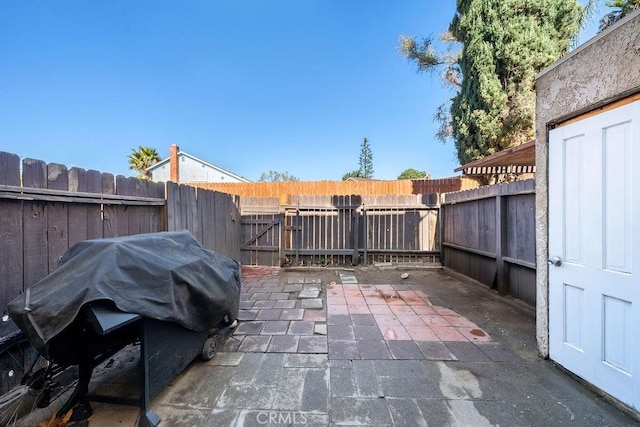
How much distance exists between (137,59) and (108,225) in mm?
7659

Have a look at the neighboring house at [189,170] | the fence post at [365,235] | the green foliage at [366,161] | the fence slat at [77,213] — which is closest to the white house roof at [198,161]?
the neighboring house at [189,170]

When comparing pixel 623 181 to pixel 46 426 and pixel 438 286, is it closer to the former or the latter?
pixel 438 286

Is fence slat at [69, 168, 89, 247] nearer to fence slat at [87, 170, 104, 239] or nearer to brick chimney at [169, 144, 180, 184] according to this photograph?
fence slat at [87, 170, 104, 239]

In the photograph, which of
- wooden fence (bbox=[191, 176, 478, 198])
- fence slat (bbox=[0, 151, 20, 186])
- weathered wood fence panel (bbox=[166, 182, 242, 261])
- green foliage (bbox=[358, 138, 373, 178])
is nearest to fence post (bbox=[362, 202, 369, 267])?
weathered wood fence panel (bbox=[166, 182, 242, 261])

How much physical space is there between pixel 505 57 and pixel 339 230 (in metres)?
7.80

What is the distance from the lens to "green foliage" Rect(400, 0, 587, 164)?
772cm

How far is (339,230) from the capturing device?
6172 millimetres

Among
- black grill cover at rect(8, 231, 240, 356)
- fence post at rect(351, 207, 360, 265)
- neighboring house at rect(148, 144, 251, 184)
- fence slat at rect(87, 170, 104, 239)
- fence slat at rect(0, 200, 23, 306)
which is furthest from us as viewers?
neighboring house at rect(148, 144, 251, 184)

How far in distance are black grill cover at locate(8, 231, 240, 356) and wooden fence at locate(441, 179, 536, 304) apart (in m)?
3.74

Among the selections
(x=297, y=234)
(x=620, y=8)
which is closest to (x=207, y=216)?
(x=297, y=234)

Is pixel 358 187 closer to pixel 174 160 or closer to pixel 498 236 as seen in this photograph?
pixel 498 236

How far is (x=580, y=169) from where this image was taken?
191cm

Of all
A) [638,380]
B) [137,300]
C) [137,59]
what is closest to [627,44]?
[638,380]

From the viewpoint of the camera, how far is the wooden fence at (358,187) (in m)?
9.23
